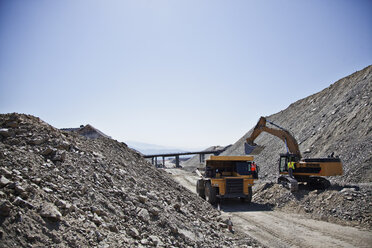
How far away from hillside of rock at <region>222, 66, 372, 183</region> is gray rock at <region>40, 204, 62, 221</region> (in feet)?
48.8

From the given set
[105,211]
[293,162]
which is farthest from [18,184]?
[293,162]

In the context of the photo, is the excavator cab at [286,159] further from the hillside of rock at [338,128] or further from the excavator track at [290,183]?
the hillside of rock at [338,128]

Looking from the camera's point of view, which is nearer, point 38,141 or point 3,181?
point 3,181

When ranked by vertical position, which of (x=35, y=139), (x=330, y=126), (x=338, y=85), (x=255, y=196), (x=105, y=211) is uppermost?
(x=338, y=85)

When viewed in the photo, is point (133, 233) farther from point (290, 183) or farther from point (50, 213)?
point (290, 183)

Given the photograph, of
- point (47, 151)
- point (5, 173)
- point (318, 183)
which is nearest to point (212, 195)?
point (318, 183)

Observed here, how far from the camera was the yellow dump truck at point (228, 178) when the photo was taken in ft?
43.6

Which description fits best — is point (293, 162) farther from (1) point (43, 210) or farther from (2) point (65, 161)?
(1) point (43, 210)

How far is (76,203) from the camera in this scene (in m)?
5.11

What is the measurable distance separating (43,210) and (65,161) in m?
2.37

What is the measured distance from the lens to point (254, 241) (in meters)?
7.32

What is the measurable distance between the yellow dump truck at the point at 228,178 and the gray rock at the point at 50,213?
981 centimetres

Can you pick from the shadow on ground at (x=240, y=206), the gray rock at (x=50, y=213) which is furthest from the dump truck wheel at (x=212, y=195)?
the gray rock at (x=50, y=213)

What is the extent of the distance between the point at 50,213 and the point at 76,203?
2.75 feet
